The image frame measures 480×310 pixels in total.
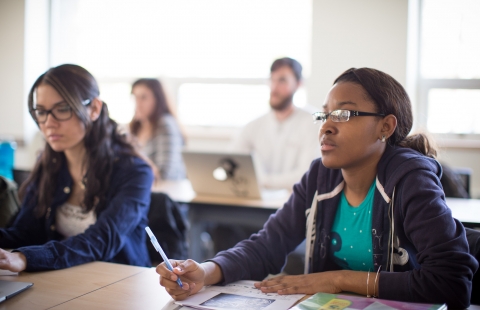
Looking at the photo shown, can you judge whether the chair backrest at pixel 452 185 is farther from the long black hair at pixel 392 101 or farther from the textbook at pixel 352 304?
the textbook at pixel 352 304

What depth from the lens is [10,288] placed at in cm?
124

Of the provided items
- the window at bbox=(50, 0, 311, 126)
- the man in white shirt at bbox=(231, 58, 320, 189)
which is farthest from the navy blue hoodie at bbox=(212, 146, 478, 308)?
the window at bbox=(50, 0, 311, 126)

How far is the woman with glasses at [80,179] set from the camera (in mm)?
1798

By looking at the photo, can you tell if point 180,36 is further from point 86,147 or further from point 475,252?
point 475,252

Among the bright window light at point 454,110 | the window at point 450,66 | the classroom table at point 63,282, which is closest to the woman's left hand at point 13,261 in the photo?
the classroom table at point 63,282

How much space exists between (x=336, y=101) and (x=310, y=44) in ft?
10.3

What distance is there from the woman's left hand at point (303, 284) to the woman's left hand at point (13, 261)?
660mm

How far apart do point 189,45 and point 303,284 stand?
4.20 m

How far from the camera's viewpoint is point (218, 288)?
131cm

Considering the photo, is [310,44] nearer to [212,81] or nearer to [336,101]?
[212,81]

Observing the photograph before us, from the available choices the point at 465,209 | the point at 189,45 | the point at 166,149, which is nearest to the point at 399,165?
the point at 465,209

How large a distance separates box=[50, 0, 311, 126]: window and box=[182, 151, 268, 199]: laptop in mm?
2120

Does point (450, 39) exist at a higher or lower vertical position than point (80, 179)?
higher

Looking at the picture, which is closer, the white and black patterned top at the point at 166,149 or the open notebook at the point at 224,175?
the open notebook at the point at 224,175
